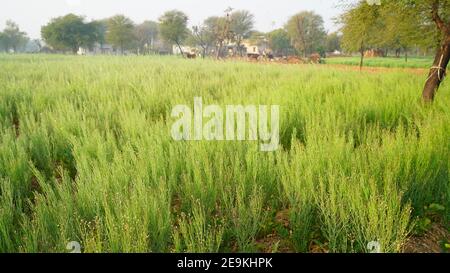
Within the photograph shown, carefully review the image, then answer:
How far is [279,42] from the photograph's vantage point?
76.5 meters

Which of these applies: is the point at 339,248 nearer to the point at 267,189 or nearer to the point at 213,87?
the point at 267,189

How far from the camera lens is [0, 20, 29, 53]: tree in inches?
1967

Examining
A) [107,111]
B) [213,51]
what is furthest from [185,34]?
[107,111]

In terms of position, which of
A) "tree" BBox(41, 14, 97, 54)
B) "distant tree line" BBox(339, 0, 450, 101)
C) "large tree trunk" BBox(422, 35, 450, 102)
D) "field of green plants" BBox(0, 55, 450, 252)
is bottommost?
"field of green plants" BBox(0, 55, 450, 252)

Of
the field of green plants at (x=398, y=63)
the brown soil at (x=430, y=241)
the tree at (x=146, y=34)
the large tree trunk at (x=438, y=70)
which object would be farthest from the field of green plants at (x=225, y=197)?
the tree at (x=146, y=34)

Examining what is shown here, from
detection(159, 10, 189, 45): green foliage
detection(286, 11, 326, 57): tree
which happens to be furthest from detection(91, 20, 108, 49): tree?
detection(286, 11, 326, 57): tree

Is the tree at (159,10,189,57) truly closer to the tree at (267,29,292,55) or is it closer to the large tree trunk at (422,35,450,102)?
the tree at (267,29,292,55)

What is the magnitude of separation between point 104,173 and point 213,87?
6.74 metres

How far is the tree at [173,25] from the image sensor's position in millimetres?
46844

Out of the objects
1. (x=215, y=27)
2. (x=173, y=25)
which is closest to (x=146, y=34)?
(x=173, y=25)

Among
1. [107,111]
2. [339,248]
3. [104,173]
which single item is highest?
[107,111]

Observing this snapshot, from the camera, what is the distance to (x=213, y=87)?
364 inches

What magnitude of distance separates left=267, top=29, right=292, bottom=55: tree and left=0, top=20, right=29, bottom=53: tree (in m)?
54.4

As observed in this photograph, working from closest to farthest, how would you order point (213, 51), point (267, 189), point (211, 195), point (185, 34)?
point (211, 195) < point (267, 189) < point (185, 34) < point (213, 51)
